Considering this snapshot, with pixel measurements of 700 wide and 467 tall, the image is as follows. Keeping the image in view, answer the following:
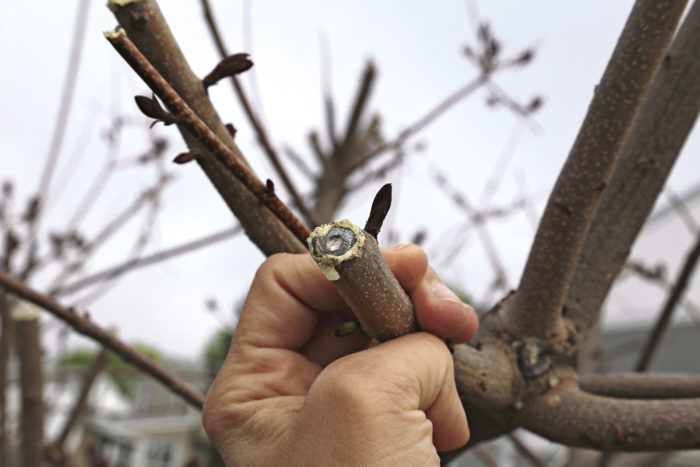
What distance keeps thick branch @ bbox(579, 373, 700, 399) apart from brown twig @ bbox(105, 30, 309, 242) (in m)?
0.76

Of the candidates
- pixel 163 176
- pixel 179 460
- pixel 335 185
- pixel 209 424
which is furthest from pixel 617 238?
pixel 179 460

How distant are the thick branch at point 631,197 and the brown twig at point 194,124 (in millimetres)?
649

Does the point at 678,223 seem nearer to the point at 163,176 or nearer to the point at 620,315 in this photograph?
the point at 620,315

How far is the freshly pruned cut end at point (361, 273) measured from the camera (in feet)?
1.88

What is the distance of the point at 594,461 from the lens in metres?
1.73

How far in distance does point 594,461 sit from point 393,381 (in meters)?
1.45

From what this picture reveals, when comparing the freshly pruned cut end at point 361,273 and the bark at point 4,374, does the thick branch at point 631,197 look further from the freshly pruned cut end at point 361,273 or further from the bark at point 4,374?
the bark at point 4,374

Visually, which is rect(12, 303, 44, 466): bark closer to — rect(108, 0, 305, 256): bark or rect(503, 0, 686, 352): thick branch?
rect(108, 0, 305, 256): bark

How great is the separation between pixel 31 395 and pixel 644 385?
1778 mm

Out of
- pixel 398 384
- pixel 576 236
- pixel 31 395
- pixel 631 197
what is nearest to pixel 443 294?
pixel 398 384

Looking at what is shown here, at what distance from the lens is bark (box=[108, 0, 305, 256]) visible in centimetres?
72

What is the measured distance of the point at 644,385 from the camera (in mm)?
1049

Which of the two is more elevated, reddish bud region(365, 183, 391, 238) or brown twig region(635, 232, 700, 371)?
reddish bud region(365, 183, 391, 238)

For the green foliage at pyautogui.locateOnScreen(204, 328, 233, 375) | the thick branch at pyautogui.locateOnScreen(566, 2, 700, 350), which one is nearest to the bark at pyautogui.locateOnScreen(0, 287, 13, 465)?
the green foliage at pyautogui.locateOnScreen(204, 328, 233, 375)
